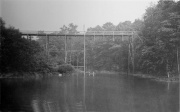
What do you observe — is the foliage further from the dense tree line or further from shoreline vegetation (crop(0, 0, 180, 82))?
the dense tree line

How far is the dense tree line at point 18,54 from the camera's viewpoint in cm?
3278

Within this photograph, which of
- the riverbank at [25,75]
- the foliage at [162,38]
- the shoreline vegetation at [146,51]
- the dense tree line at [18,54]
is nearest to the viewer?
the foliage at [162,38]

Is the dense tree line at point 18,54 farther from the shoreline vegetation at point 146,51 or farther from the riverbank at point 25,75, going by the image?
the riverbank at point 25,75

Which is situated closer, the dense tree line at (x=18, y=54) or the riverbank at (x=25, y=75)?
the riverbank at (x=25, y=75)

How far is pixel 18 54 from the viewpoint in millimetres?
35125

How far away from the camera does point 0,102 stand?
1472 cm

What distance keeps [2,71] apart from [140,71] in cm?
2438

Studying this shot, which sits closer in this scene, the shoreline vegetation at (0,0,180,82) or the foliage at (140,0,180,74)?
the foliage at (140,0,180,74)

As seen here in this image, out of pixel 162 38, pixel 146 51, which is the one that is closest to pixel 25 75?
pixel 146 51

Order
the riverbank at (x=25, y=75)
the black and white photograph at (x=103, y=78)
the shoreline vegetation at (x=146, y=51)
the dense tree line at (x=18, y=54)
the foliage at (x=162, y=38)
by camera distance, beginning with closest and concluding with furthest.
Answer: the black and white photograph at (x=103, y=78), the foliage at (x=162, y=38), the shoreline vegetation at (x=146, y=51), the riverbank at (x=25, y=75), the dense tree line at (x=18, y=54)

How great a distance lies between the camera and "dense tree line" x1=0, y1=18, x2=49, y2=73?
32.8 m

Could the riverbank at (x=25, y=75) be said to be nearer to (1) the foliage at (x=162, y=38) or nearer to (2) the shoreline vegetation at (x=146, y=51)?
(2) the shoreline vegetation at (x=146, y=51)

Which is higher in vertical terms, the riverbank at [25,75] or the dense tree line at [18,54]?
the dense tree line at [18,54]

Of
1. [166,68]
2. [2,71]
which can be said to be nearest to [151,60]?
[166,68]
